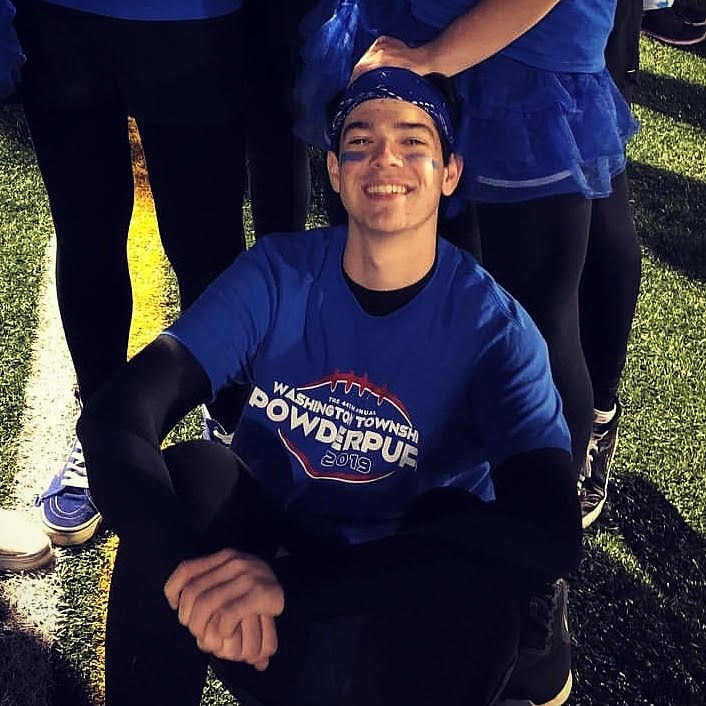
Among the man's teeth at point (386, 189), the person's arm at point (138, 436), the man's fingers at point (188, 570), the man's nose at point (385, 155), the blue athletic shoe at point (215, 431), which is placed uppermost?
the man's nose at point (385, 155)

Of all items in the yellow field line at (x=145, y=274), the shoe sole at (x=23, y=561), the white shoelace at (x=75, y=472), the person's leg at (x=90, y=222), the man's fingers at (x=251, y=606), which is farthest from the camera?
the yellow field line at (x=145, y=274)

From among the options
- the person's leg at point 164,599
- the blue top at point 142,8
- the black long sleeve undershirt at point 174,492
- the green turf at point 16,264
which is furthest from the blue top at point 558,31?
the green turf at point 16,264

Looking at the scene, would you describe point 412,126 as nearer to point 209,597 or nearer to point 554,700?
point 209,597

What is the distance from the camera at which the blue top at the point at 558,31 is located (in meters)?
1.62

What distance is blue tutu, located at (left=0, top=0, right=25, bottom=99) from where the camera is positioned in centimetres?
175

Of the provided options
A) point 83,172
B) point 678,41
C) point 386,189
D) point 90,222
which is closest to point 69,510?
point 90,222

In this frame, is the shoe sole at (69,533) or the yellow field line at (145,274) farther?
the yellow field line at (145,274)

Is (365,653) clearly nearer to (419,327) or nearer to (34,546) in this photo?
(419,327)

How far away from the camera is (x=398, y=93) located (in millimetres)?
1527

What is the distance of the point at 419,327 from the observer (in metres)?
1.57

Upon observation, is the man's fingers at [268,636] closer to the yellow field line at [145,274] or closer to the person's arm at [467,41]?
the person's arm at [467,41]

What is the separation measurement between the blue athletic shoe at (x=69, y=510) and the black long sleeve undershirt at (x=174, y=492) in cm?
80

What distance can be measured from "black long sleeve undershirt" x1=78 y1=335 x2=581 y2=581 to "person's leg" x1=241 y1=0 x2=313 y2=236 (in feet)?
2.33

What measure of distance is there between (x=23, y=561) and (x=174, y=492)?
896 millimetres
